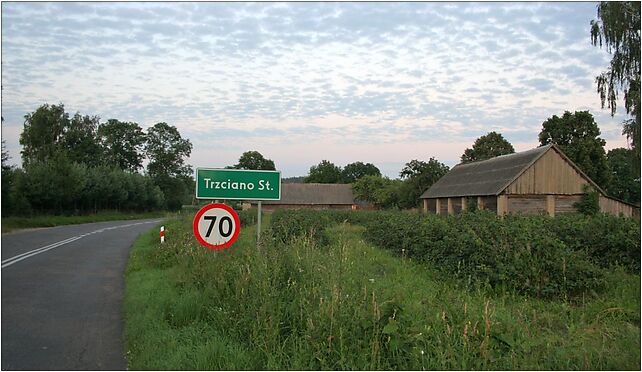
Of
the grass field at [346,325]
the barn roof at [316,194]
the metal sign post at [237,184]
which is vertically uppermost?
the barn roof at [316,194]

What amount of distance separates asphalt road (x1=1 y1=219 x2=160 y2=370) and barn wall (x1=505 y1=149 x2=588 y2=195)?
26392mm

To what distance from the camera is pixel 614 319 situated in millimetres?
7945

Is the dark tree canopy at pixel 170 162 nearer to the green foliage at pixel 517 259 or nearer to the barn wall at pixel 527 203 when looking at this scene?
the barn wall at pixel 527 203

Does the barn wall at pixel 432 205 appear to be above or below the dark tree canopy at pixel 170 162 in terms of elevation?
below

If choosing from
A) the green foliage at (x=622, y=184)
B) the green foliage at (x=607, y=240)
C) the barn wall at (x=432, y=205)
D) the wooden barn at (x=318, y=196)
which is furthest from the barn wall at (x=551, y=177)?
the wooden barn at (x=318, y=196)

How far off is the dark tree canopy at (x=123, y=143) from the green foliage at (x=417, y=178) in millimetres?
47629

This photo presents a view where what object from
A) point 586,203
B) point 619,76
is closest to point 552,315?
point 619,76

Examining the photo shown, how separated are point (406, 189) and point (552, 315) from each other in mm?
56442

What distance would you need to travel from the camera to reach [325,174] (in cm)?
12794

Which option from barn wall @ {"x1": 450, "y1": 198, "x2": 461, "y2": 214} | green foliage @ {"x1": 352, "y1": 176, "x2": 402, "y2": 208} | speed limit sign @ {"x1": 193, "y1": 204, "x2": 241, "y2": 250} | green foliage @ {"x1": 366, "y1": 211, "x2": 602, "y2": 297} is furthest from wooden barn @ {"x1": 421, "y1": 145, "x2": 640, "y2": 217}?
green foliage @ {"x1": 352, "y1": 176, "x2": 402, "y2": 208}

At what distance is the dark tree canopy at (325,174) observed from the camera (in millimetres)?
127438

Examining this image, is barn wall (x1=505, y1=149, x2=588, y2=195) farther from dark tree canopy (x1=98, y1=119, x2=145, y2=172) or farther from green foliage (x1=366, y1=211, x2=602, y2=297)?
dark tree canopy (x1=98, y1=119, x2=145, y2=172)

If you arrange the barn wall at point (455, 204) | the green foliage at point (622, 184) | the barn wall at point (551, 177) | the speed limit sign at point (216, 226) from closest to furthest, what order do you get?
the speed limit sign at point (216, 226), the barn wall at point (551, 177), the barn wall at point (455, 204), the green foliage at point (622, 184)

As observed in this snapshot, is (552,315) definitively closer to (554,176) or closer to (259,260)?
(259,260)
